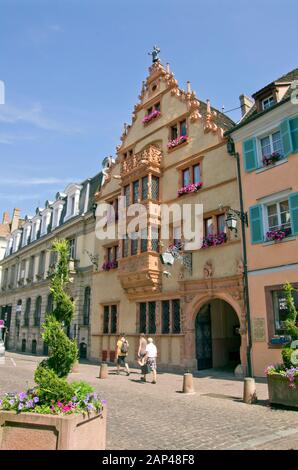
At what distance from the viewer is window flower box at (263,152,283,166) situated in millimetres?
16031

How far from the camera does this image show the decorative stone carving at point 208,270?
57.7 ft

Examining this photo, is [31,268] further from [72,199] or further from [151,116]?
[151,116]

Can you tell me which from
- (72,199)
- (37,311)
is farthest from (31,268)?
(72,199)

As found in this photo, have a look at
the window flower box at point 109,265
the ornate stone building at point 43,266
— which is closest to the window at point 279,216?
the window flower box at point 109,265

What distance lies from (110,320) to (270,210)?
12.2 m

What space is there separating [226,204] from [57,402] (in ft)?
45.1

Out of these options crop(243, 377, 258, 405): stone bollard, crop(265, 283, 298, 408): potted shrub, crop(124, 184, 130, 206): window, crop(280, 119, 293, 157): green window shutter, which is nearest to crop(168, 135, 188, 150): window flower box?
crop(124, 184, 130, 206): window

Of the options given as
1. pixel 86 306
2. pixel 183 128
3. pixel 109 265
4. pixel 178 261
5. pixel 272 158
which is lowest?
pixel 86 306

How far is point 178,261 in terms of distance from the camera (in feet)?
63.3

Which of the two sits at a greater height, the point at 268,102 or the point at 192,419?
the point at 268,102

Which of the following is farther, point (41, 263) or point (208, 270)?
point (41, 263)

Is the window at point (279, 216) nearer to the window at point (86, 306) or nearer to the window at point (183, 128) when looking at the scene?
the window at point (183, 128)

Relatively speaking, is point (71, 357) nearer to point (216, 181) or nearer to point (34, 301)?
point (216, 181)

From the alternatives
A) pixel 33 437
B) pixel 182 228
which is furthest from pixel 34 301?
pixel 33 437
